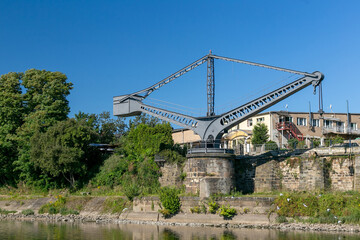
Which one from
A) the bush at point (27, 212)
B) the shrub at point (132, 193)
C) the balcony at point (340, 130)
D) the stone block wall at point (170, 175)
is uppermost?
the balcony at point (340, 130)

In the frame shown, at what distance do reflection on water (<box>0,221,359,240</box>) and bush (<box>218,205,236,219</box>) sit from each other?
164cm

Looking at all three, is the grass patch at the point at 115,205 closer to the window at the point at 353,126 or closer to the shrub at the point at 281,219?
the shrub at the point at 281,219

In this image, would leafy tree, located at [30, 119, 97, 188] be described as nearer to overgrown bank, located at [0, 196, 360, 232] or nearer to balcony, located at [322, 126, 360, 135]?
overgrown bank, located at [0, 196, 360, 232]

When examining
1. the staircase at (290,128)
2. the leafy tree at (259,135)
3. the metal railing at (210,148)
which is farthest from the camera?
the staircase at (290,128)

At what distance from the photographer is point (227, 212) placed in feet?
102

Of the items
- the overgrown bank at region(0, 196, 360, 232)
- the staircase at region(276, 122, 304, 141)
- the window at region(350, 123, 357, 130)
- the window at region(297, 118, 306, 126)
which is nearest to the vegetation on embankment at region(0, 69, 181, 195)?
the overgrown bank at region(0, 196, 360, 232)

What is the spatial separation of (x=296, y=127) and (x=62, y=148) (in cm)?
2769

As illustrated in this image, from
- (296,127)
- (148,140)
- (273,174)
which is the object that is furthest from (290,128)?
(148,140)

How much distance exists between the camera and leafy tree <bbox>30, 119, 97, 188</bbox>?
140 feet

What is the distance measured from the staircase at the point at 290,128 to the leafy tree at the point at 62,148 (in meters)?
22.1

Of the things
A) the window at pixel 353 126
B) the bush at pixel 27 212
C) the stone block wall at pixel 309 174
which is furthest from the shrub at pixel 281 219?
the window at pixel 353 126

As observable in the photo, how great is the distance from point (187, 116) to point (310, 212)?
12724 mm

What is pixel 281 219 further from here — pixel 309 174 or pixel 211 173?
pixel 211 173

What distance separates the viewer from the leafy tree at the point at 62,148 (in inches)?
1683
